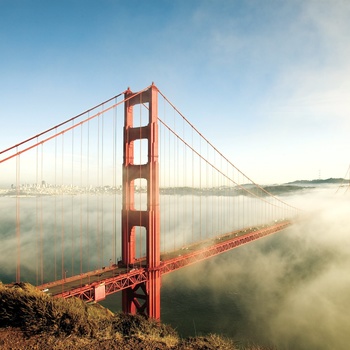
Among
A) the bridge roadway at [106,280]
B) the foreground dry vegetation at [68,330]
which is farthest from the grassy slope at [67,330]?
the bridge roadway at [106,280]

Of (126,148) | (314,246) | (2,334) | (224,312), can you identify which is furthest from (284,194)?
(2,334)

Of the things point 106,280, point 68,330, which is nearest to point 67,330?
point 68,330

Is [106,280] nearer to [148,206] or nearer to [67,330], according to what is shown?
[148,206]

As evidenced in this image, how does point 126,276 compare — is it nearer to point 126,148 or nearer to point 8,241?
point 126,148

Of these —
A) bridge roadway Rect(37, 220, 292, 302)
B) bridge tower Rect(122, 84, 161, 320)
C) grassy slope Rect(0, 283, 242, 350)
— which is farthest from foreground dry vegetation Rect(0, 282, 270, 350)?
bridge tower Rect(122, 84, 161, 320)

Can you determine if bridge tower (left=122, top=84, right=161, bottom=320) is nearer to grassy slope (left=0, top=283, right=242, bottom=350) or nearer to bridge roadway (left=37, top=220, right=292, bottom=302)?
bridge roadway (left=37, top=220, right=292, bottom=302)

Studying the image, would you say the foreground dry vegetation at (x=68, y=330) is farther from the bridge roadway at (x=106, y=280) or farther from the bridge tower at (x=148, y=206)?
the bridge tower at (x=148, y=206)
